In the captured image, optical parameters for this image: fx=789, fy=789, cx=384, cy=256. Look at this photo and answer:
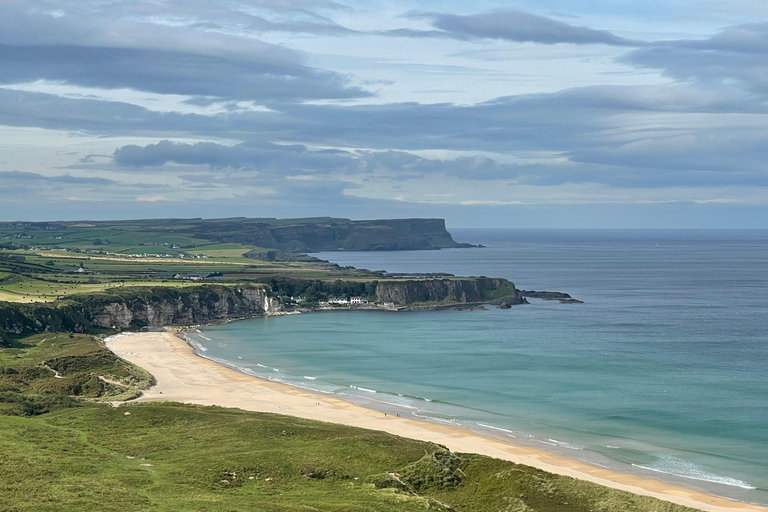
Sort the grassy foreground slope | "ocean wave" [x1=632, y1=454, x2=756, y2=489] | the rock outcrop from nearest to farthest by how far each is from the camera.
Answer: the grassy foreground slope → "ocean wave" [x1=632, y1=454, x2=756, y2=489] → the rock outcrop

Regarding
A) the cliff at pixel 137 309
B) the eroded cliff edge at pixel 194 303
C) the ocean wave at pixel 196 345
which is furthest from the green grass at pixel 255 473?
the ocean wave at pixel 196 345

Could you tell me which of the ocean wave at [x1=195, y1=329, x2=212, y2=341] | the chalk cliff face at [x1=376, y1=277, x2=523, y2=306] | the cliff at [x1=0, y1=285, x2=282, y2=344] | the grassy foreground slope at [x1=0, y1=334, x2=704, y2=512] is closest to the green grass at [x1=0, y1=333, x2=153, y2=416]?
the grassy foreground slope at [x1=0, y1=334, x2=704, y2=512]

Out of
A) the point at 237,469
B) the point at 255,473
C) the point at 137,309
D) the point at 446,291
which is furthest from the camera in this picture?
the point at 446,291

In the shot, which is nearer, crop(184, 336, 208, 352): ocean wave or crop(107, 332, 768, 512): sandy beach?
crop(107, 332, 768, 512): sandy beach

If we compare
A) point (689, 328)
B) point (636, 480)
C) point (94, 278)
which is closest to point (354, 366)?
point (636, 480)

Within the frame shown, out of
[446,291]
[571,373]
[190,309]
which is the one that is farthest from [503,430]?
[446,291]

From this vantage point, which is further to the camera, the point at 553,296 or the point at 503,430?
the point at 553,296

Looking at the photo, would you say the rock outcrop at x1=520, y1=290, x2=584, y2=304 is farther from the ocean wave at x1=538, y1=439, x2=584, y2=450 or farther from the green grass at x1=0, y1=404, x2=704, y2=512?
the green grass at x1=0, y1=404, x2=704, y2=512

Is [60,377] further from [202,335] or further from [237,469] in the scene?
[202,335]
